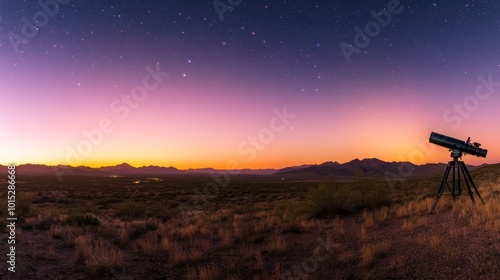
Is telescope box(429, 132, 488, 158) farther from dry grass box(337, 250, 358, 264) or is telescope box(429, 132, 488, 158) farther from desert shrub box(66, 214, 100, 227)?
desert shrub box(66, 214, 100, 227)

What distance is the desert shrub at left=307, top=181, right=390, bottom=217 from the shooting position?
50.0 feet

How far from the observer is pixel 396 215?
42.4ft

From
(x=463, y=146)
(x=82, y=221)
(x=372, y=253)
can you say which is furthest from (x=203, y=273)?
(x=463, y=146)

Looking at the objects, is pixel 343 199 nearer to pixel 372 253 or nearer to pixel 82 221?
pixel 372 253

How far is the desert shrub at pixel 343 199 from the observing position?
15.2 metres

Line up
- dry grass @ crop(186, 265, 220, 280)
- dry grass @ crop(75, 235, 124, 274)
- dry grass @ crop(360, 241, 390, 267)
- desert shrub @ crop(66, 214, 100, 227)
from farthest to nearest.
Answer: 1. desert shrub @ crop(66, 214, 100, 227)
2. dry grass @ crop(75, 235, 124, 274)
3. dry grass @ crop(360, 241, 390, 267)
4. dry grass @ crop(186, 265, 220, 280)

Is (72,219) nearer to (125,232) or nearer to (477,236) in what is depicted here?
(125,232)

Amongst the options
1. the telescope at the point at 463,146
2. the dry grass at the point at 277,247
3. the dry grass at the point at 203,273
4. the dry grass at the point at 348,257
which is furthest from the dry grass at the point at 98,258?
the telescope at the point at 463,146

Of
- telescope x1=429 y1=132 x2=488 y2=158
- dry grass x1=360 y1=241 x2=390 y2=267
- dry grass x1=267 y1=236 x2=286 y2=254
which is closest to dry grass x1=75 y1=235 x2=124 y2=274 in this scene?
dry grass x1=267 y1=236 x2=286 y2=254

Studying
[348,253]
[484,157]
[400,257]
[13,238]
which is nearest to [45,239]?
[13,238]

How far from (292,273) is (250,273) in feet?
3.44

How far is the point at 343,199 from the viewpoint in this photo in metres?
15.5

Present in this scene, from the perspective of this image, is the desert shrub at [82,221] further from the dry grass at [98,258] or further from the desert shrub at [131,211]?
the desert shrub at [131,211]

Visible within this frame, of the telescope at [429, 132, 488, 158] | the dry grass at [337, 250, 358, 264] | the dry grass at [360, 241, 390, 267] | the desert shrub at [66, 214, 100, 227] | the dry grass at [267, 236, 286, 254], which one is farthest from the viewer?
the desert shrub at [66, 214, 100, 227]
